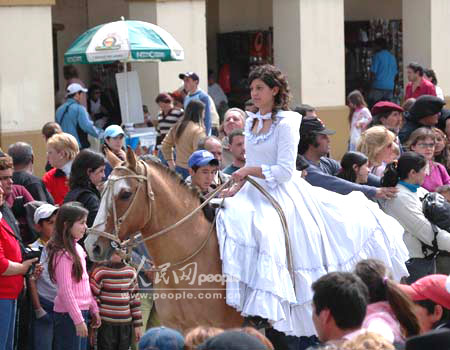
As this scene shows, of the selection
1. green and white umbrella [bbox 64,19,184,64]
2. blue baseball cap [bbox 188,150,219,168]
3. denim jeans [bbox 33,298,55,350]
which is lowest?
denim jeans [bbox 33,298,55,350]

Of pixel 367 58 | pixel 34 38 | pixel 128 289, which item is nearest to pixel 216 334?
pixel 128 289

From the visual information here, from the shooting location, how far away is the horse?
7.97 meters

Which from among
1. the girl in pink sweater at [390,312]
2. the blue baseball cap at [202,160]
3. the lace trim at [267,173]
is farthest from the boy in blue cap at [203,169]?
the girl in pink sweater at [390,312]

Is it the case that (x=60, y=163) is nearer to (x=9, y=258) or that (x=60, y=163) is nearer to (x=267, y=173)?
(x=9, y=258)

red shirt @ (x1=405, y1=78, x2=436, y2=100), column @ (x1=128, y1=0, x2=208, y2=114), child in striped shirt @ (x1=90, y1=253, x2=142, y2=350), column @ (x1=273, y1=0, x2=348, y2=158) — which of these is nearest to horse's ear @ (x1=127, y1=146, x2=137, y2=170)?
→ child in striped shirt @ (x1=90, y1=253, x2=142, y2=350)

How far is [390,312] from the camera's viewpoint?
5.79 meters

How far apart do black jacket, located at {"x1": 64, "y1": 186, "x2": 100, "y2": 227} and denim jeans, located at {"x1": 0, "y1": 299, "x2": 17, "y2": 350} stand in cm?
124

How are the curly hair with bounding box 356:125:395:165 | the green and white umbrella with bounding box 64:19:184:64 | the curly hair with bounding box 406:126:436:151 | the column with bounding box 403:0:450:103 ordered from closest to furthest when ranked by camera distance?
the curly hair with bounding box 356:125:395:165 → the curly hair with bounding box 406:126:436:151 → the green and white umbrella with bounding box 64:19:184:64 → the column with bounding box 403:0:450:103

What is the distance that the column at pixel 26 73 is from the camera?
16.7 m

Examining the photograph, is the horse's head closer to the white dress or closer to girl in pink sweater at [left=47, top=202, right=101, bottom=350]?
the white dress

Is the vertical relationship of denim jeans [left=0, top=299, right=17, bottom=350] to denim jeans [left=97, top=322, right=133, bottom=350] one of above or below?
above

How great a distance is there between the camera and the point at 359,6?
2648 centimetres

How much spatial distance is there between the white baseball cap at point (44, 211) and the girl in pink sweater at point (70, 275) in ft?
1.03

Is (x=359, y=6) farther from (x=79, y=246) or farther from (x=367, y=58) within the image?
(x=79, y=246)
